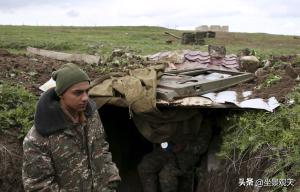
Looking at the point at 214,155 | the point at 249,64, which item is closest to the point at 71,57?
the point at 249,64

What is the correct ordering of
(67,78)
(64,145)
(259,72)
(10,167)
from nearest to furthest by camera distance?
(67,78), (64,145), (10,167), (259,72)

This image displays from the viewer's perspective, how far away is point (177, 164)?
304 inches

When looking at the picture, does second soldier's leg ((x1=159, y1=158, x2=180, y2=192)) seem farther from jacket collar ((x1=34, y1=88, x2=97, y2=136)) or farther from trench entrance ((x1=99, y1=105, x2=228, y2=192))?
jacket collar ((x1=34, y1=88, x2=97, y2=136))

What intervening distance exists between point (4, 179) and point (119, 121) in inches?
125

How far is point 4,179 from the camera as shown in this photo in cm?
597

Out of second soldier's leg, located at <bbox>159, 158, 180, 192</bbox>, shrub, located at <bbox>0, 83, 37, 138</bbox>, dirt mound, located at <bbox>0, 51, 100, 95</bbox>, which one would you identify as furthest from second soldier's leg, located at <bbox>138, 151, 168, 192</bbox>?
shrub, located at <bbox>0, 83, 37, 138</bbox>

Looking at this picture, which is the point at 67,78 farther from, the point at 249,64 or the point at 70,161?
the point at 249,64

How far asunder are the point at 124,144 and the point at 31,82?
6.80ft

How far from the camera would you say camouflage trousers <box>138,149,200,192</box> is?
25.1 feet

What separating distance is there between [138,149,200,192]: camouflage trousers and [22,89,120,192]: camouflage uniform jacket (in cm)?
341

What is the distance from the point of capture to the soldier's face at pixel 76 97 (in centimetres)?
386

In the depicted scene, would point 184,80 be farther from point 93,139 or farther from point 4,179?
point 93,139

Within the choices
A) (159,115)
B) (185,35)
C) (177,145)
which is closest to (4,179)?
(159,115)

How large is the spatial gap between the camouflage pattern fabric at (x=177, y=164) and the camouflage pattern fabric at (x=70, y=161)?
10.2ft
